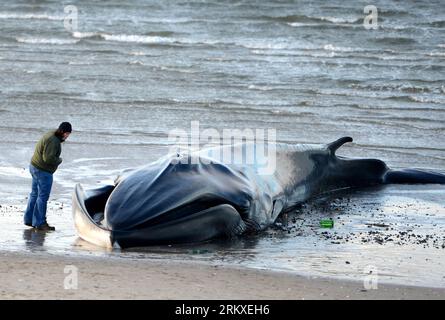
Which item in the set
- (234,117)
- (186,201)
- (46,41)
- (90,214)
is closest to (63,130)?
(90,214)

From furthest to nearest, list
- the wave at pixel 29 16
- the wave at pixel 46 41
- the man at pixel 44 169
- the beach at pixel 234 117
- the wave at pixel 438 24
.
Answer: the wave at pixel 29 16
the wave at pixel 438 24
the wave at pixel 46 41
the man at pixel 44 169
the beach at pixel 234 117

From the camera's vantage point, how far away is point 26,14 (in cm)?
5088

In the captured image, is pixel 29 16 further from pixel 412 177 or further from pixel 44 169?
pixel 44 169

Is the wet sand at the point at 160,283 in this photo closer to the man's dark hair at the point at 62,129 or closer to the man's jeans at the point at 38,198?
the man's jeans at the point at 38,198

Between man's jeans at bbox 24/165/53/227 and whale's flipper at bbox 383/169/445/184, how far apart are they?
6538mm

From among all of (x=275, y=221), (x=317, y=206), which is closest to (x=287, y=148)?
(x=317, y=206)

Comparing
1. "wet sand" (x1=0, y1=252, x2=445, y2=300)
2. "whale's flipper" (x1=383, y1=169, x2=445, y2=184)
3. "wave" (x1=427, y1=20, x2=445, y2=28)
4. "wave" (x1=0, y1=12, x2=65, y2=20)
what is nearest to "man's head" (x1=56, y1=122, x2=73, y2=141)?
"wet sand" (x1=0, y1=252, x2=445, y2=300)

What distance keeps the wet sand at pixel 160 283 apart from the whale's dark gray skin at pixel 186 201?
0.69 meters

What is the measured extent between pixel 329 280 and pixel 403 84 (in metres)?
20.1

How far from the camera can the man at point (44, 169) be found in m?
12.7

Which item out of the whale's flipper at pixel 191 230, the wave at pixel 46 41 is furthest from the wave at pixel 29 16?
the whale's flipper at pixel 191 230
